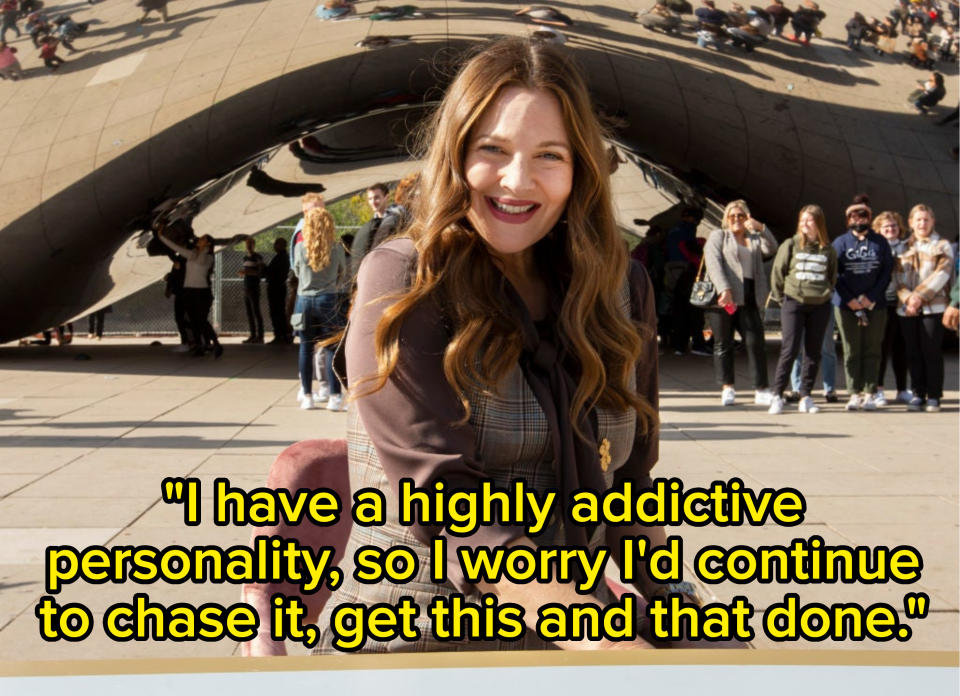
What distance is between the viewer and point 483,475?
5.39 ft

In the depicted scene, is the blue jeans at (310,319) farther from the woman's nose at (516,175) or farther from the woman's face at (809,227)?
the woman's nose at (516,175)

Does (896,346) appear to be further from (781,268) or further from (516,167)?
(516,167)

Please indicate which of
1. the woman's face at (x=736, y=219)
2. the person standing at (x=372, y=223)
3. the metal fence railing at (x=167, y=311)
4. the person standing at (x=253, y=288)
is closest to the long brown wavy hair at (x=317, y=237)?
the person standing at (x=372, y=223)

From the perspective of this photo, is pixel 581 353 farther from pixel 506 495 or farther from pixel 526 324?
pixel 506 495

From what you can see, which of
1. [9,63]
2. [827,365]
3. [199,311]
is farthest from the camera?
[199,311]

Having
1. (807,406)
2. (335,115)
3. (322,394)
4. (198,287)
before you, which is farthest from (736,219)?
(198,287)

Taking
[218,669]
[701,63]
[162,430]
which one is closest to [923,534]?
[218,669]

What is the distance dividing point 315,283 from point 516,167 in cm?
696

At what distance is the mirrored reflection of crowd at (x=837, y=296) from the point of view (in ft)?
28.9

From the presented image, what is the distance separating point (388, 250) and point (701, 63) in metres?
11.2

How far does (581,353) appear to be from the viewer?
174 centimetres

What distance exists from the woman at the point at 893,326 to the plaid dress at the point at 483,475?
314 inches

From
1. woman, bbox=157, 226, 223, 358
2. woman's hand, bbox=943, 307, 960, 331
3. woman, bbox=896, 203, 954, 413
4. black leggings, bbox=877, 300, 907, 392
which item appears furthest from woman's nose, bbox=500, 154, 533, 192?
woman, bbox=157, 226, 223, 358

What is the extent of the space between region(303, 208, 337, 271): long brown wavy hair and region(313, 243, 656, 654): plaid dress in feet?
21.9
